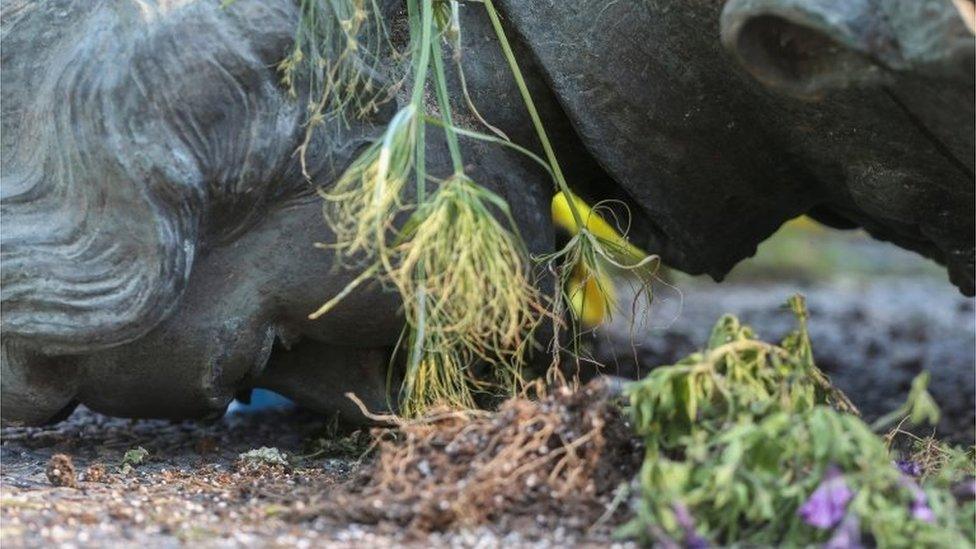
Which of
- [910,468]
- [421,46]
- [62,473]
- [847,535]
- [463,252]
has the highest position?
[421,46]

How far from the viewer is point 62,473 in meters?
1.33

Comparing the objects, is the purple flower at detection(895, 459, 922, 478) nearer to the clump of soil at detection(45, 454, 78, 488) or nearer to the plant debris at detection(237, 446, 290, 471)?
the plant debris at detection(237, 446, 290, 471)

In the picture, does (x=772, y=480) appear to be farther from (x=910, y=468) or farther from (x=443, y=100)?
(x=443, y=100)

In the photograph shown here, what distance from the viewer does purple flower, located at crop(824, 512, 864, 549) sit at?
0.96 meters

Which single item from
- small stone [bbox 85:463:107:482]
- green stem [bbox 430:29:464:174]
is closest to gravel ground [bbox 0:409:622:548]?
small stone [bbox 85:463:107:482]

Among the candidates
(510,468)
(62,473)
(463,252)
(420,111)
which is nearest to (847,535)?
(510,468)

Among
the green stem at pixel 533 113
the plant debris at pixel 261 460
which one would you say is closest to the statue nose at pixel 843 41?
the green stem at pixel 533 113

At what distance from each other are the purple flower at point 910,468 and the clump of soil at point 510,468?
24 cm

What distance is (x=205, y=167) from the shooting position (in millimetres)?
1280

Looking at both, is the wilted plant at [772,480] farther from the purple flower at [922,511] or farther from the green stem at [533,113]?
the green stem at [533,113]

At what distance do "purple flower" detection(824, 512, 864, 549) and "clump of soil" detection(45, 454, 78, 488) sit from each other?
69cm

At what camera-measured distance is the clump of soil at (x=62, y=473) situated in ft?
4.36

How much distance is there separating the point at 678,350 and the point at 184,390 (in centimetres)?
112

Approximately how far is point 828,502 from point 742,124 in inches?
20.8
